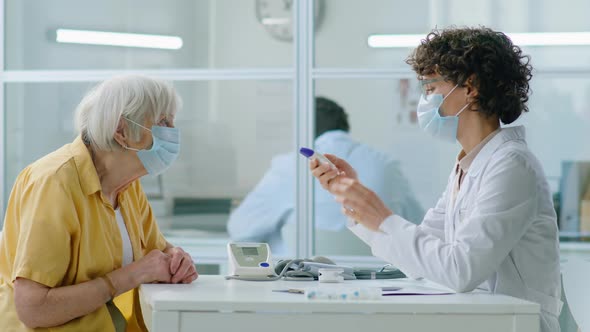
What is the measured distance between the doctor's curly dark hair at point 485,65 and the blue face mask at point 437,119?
58 millimetres

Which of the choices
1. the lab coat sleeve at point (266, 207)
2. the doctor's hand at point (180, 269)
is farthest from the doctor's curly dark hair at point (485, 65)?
the lab coat sleeve at point (266, 207)

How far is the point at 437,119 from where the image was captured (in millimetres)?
2484

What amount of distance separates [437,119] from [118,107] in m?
0.88

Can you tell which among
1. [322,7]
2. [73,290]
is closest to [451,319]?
[73,290]

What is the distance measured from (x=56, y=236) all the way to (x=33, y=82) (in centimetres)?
299

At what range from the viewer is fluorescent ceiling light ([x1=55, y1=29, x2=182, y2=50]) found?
5008 millimetres

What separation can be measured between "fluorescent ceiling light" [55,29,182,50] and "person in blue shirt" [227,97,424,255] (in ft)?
2.94

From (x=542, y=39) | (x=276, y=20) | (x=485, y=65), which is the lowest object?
(x=485, y=65)

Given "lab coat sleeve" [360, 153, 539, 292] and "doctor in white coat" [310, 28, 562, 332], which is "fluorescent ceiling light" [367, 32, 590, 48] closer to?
"doctor in white coat" [310, 28, 562, 332]

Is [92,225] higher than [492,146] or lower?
lower

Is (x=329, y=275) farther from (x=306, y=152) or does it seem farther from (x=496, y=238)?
(x=496, y=238)

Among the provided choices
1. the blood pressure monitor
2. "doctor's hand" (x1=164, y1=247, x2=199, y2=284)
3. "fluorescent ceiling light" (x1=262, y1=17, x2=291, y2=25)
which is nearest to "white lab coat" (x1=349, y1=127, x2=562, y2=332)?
the blood pressure monitor

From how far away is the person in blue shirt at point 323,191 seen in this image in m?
4.70

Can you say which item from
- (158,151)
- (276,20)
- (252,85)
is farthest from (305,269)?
(276,20)
